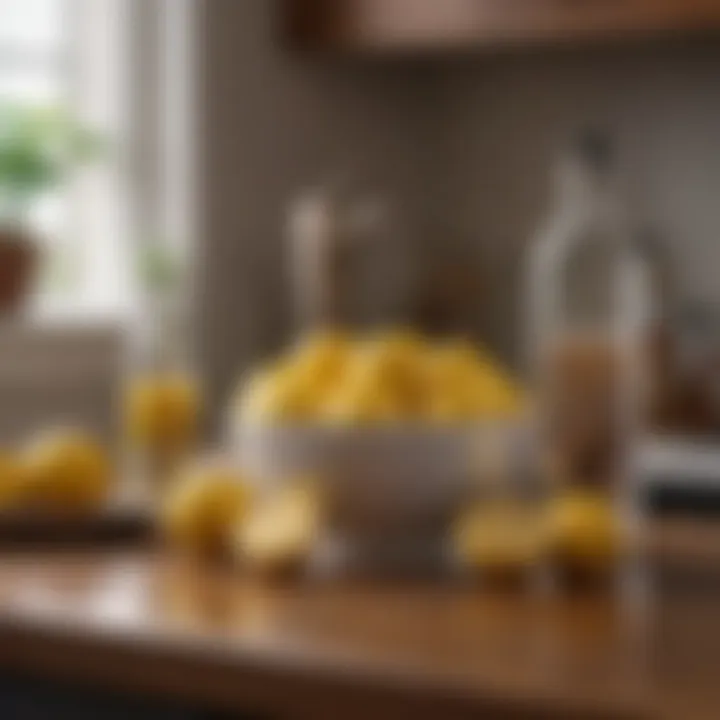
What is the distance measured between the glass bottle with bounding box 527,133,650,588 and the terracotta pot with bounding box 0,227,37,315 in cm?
75

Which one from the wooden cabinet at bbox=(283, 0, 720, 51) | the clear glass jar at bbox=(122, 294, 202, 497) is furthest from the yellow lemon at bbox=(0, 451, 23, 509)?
the wooden cabinet at bbox=(283, 0, 720, 51)

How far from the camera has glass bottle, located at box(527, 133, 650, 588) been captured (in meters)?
1.87

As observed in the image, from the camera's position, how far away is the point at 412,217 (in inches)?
118

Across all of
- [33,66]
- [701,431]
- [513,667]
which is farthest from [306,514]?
[33,66]

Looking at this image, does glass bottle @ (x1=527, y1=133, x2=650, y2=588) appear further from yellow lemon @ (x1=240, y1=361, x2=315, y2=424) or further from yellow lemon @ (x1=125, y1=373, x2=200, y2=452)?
yellow lemon @ (x1=125, y1=373, x2=200, y2=452)

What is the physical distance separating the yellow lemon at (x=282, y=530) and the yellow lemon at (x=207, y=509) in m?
0.05

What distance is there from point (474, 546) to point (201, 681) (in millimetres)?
337

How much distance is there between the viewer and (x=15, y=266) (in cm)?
265

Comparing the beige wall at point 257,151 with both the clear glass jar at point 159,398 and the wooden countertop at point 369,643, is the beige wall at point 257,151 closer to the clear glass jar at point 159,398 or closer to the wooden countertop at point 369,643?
the clear glass jar at point 159,398

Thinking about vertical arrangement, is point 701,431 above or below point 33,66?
below

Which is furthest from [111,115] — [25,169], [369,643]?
[369,643]

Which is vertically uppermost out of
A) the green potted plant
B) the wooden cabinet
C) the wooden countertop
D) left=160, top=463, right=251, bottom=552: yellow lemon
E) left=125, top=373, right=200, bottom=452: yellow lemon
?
the wooden cabinet

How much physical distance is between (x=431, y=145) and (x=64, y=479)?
3.13 feet

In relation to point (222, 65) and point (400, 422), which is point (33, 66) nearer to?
point (222, 65)
